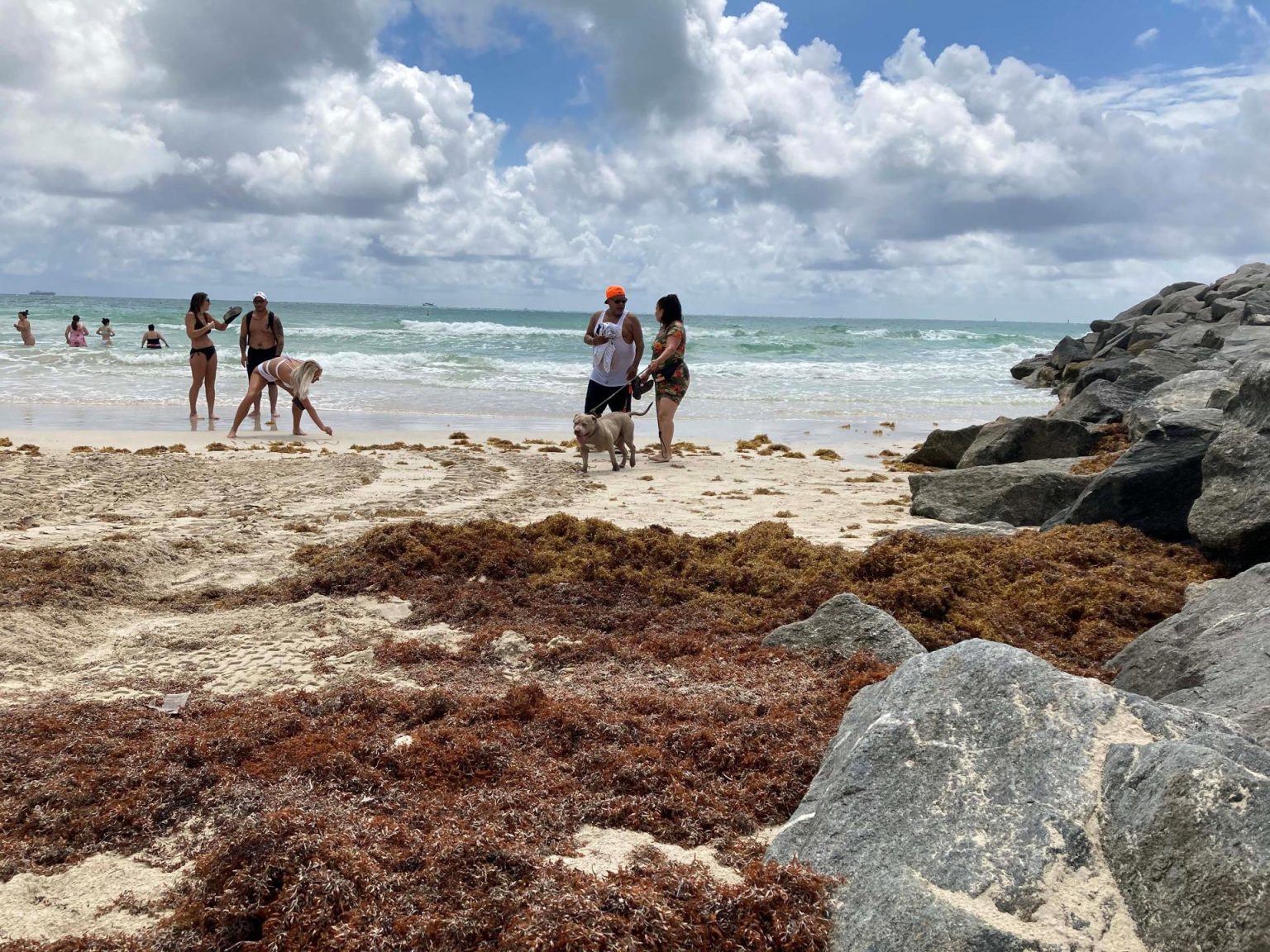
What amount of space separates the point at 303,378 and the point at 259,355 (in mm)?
718

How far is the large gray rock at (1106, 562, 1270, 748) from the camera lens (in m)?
3.00

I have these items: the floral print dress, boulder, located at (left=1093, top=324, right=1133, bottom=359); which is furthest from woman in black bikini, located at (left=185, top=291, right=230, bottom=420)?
boulder, located at (left=1093, top=324, right=1133, bottom=359)

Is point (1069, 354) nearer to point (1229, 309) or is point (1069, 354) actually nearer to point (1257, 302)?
point (1229, 309)

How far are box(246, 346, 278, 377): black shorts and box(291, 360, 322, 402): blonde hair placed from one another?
0.43 meters

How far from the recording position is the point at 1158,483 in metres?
6.10

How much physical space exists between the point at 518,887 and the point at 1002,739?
1196mm

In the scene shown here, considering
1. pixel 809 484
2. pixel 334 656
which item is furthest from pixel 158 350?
pixel 334 656

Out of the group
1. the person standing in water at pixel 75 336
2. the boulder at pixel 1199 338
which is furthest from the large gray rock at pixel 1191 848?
the person standing in water at pixel 75 336

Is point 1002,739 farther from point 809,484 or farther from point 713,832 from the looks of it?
point 809,484

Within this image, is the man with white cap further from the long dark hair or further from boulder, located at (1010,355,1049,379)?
boulder, located at (1010,355,1049,379)

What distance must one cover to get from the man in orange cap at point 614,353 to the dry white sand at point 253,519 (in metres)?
0.77

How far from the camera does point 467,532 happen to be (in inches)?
243

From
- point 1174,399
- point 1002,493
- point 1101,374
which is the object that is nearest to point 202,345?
point 1002,493

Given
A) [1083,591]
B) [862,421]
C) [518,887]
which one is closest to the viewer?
[518,887]
